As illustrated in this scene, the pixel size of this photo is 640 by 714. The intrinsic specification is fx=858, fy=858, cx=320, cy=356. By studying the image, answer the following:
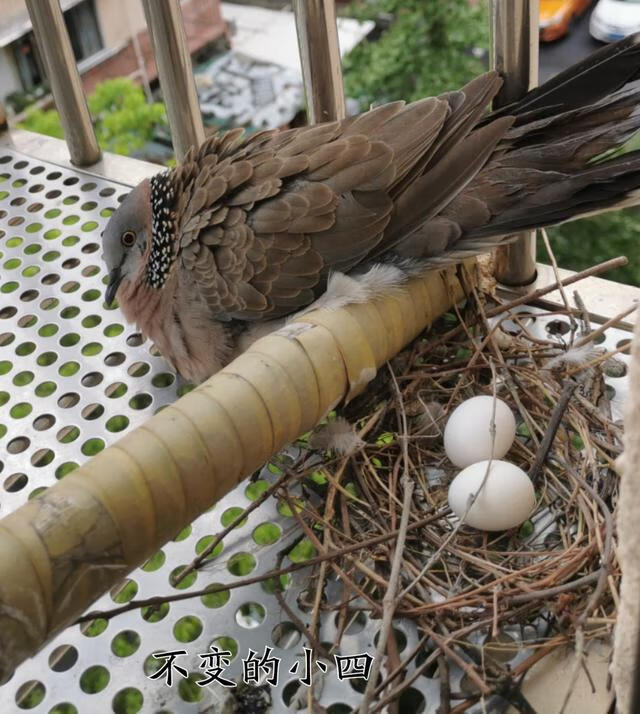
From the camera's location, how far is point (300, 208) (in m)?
0.89

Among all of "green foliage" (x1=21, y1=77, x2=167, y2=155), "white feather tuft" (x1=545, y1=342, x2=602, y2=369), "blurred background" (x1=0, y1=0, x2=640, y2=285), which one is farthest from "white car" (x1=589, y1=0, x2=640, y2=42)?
"white feather tuft" (x1=545, y1=342, x2=602, y2=369)

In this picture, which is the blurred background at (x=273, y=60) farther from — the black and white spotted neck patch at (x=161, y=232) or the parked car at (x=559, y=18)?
the black and white spotted neck patch at (x=161, y=232)

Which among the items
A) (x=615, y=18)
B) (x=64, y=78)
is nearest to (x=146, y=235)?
(x=64, y=78)

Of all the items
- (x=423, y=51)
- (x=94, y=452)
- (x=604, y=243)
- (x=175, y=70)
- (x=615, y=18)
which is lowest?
(x=604, y=243)

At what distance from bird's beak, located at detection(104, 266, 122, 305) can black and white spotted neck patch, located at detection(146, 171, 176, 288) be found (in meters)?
0.04

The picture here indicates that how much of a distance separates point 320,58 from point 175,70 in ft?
0.63

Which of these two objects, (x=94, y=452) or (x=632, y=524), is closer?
(x=632, y=524)

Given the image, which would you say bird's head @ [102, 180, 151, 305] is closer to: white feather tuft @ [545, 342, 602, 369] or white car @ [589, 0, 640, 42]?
white feather tuft @ [545, 342, 602, 369]

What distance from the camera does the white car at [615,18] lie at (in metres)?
2.31

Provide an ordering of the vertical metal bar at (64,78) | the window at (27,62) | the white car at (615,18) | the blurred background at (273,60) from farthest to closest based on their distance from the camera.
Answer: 1. the window at (27,62)
2. the blurred background at (273,60)
3. the white car at (615,18)
4. the vertical metal bar at (64,78)

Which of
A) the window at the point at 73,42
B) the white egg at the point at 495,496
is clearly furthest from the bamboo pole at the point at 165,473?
the window at the point at 73,42

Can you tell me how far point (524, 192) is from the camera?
87cm

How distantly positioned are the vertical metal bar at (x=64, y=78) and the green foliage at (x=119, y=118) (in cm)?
169

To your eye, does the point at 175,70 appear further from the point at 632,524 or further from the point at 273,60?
the point at 273,60
